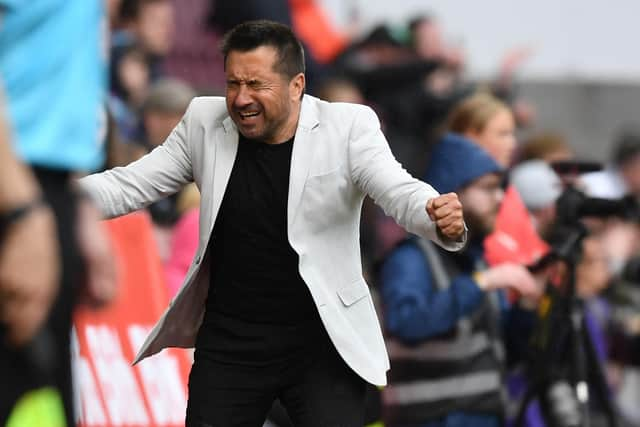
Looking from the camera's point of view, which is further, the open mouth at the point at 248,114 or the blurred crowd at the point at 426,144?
the blurred crowd at the point at 426,144

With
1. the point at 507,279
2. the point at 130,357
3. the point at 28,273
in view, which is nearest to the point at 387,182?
the point at 28,273

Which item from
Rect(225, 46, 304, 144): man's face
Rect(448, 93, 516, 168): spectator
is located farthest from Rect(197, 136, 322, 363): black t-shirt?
Rect(448, 93, 516, 168): spectator

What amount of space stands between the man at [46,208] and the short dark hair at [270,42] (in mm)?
1450

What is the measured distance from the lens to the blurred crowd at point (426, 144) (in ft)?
24.2

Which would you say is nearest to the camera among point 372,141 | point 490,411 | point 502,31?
point 372,141

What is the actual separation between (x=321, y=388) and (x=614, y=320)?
444 cm

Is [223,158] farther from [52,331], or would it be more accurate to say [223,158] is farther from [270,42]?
[52,331]

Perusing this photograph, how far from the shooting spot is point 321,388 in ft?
17.8

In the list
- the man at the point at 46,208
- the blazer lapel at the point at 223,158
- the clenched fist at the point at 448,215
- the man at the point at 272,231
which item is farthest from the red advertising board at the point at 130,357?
the man at the point at 46,208

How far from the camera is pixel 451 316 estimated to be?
273 inches

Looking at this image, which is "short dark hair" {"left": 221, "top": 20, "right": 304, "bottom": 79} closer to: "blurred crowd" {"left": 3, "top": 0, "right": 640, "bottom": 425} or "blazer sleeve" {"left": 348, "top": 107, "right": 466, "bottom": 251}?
"blazer sleeve" {"left": 348, "top": 107, "right": 466, "bottom": 251}

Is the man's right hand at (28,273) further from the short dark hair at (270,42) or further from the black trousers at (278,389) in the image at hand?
the black trousers at (278,389)

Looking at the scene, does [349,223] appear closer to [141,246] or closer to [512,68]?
[141,246]

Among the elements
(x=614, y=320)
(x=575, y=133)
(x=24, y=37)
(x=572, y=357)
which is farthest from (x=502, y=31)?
(x=24, y=37)
